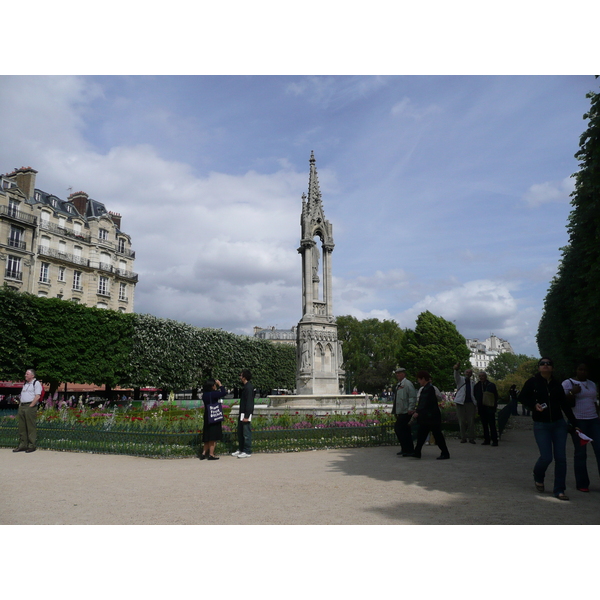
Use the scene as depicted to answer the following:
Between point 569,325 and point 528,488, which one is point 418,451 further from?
point 569,325

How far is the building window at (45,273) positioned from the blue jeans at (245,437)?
44.2m

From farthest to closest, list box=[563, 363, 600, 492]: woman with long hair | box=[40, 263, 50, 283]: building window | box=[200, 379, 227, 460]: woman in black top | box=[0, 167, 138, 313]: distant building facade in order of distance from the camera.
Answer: box=[40, 263, 50, 283]: building window → box=[0, 167, 138, 313]: distant building facade → box=[200, 379, 227, 460]: woman in black top → box=[563, 363, 600, 492]: woman with long hair

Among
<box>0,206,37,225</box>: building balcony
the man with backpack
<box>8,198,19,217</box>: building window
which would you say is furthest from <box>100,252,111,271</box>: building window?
the man with backpack

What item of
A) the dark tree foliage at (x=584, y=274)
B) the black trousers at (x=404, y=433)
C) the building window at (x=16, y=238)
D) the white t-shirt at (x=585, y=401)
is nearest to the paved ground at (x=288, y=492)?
the black trousers at (x=404, y=433)

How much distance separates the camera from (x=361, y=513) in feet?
18.2

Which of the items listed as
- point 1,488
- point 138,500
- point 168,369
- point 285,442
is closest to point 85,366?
point 168,369

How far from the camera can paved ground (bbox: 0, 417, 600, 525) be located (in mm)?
5422

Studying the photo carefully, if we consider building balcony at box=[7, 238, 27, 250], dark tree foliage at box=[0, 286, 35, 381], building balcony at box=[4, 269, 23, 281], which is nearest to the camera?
dark tree foliage at box=[0, 286, 35, 381]

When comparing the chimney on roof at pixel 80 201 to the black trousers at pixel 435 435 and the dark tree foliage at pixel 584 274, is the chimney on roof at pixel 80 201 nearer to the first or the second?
the dark tree foliage at pixel 584 274

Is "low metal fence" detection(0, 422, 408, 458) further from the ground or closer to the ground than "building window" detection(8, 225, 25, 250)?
closer to the ground

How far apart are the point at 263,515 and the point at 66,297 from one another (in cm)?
5025

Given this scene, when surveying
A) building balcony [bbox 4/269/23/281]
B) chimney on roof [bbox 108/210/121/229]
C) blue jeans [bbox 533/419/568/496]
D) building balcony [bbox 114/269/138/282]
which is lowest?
blue jeans [bbox 533/419/568/496]

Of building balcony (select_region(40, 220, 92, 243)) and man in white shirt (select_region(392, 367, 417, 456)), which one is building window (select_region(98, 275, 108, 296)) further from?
man in white shirt (select_region(392, 367, 417, 456))

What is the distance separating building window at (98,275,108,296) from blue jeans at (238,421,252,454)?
155ft
